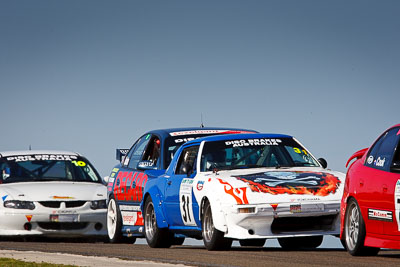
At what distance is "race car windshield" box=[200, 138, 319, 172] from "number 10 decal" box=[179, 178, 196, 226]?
300 mm

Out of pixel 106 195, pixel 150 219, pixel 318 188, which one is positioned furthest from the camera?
pixel 106 195

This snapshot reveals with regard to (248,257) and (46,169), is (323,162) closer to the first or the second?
(248,257)

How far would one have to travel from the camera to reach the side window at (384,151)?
472 inches

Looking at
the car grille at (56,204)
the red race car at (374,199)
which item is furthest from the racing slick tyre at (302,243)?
the car grille at (56,204)

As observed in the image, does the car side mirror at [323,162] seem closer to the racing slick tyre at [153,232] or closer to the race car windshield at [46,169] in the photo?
the racing slick tyre at [153,232]

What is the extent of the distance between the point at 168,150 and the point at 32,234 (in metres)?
2.67

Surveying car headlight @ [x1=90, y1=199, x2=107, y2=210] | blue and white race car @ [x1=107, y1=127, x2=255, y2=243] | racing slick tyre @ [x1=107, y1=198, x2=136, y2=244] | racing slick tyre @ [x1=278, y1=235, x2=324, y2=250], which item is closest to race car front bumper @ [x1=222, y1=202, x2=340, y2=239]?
racing slick tyre @ [x1=278, y1=235, x2=324, y2=250]

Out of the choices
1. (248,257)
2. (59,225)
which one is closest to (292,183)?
(248,257)

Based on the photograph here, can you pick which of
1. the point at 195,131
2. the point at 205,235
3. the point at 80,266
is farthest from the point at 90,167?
the point at 80,266

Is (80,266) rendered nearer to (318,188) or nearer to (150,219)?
(318,188)

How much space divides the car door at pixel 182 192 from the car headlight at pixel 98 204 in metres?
3.15

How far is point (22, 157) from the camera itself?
779 inches

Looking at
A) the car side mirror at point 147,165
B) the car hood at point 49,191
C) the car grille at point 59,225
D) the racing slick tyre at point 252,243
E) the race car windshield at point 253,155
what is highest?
the race car windshield at point 253,155

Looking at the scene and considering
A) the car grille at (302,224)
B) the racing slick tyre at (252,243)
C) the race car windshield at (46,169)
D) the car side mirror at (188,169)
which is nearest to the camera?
the car grille at (302,224)
